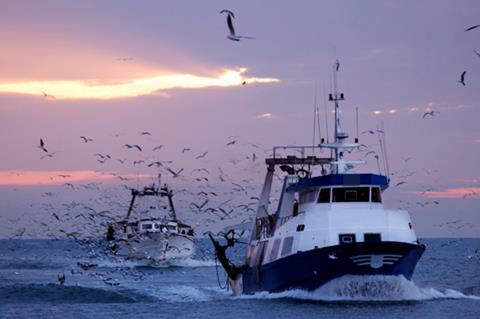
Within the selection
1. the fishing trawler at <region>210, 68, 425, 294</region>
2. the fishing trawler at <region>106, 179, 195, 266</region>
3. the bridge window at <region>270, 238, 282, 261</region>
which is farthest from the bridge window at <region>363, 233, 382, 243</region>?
the fishing trawler at <region>106, 179, 195, 266</region>

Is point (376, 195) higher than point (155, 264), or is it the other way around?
point (376, 195)

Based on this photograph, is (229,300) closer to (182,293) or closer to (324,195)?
(324,195)

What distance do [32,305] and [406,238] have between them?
2174 centimetres

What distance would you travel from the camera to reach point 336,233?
48.5m

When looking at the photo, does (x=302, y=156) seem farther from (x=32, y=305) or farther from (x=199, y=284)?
(x=199, y=284)

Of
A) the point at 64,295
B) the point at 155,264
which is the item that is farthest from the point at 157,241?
the point at 64,295

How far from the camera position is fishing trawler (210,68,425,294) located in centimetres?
4734

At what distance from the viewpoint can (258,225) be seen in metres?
60.2

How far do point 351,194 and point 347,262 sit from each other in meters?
4.27

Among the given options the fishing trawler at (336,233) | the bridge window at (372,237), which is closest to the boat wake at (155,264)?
the fishing trawler at (336,233)

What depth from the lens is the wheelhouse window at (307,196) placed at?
51.0 metres

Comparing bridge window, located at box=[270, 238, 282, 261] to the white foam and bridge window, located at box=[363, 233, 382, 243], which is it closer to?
bridge window, located at box=[363, 233, 382, 243]

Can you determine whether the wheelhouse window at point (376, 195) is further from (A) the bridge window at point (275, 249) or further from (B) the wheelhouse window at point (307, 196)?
(A) the bridge window at point (275, 249)

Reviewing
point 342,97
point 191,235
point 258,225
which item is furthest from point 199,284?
point 191,235
